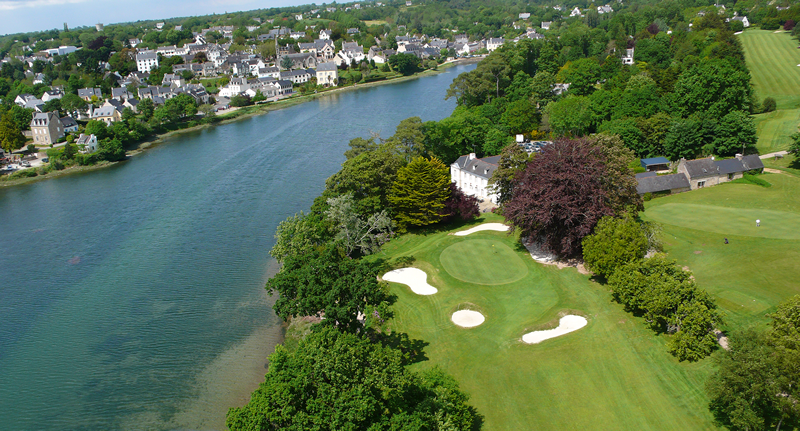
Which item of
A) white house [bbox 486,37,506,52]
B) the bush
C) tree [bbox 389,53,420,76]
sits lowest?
the bush

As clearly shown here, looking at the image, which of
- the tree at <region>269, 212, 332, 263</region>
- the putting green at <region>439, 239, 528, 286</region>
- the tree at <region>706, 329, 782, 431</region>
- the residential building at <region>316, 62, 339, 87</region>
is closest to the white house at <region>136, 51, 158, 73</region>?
the residential building at <region>316, 62, 339, 87</region>

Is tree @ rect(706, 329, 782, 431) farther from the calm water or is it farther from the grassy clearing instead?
the calm water

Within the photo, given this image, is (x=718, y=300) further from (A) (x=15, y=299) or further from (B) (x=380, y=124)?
(B) (x=380, y=124)

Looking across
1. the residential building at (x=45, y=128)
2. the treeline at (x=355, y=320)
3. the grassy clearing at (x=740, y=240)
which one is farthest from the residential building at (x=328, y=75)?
the grassy clearing at (x=740, y=240)

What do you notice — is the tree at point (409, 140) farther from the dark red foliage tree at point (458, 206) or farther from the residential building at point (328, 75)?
the residential building at point (328, 75)

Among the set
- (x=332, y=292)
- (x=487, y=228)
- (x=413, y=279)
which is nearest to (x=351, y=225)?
(x=413, y=279)

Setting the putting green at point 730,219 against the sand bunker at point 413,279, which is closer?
the sand bunker at point 413,279

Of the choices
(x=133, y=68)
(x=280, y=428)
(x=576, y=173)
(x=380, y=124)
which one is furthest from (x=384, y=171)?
(x=133, y=68)
